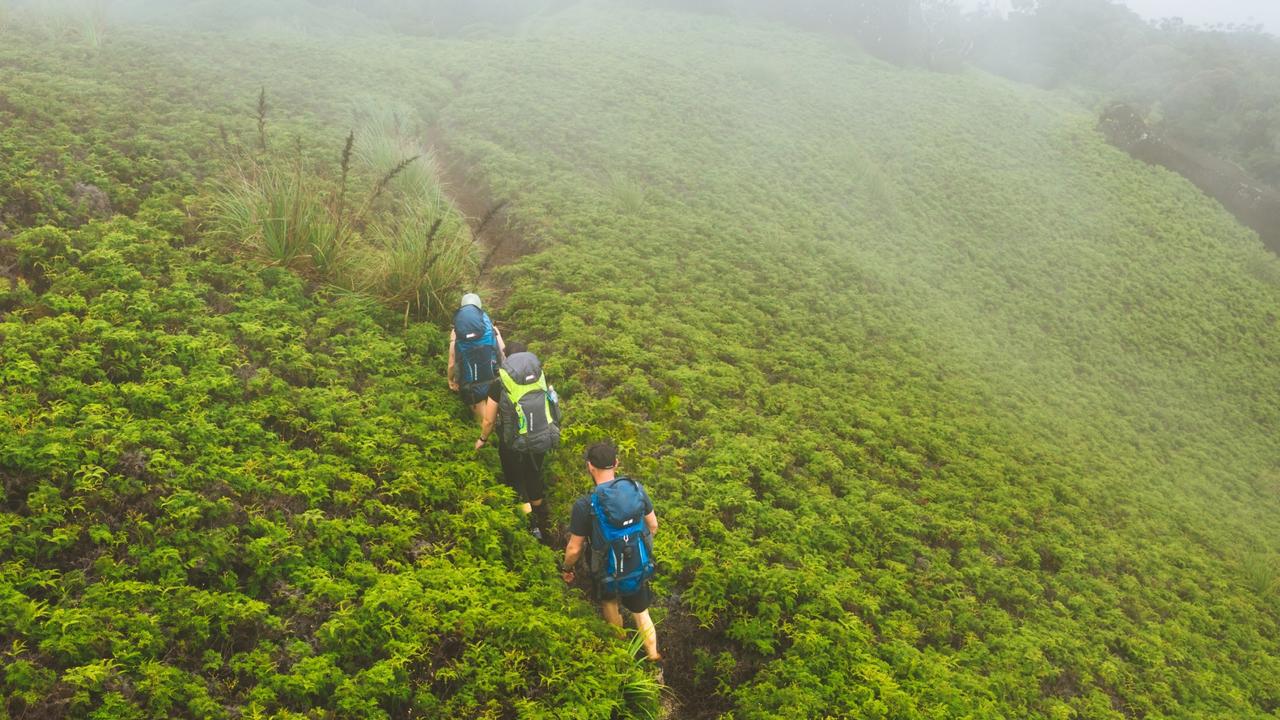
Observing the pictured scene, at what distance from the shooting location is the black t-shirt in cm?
584

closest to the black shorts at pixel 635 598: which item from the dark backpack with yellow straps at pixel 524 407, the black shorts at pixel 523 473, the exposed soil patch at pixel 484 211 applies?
the black shorts at pixel 523 473

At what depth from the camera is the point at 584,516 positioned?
5863 millimetres

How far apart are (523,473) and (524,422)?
0.63 m

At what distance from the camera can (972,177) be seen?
24125 mm

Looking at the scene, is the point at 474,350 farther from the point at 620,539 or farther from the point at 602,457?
the point at 620,539

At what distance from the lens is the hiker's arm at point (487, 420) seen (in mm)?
7164

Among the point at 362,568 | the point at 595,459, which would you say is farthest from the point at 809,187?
the point at 362,568

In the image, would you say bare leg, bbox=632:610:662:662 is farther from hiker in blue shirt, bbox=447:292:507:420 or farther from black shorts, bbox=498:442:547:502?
hiker in blue shirt, bbox=447:292:507:420

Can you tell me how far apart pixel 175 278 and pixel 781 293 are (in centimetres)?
1075

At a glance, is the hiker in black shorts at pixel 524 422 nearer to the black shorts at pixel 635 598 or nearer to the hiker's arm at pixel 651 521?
the black shorts at pixel 635 598

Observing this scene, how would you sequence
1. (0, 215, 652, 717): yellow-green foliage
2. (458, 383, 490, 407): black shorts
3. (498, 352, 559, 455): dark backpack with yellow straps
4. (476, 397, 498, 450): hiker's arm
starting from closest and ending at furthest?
(0, 215, 652, 717): yellow-green foliage < (498, 352, 559, 455): dark backpack with yellow straps < (476, 397, 498, 450): hiker's arm < (458, 383, 490, 407): black shorts

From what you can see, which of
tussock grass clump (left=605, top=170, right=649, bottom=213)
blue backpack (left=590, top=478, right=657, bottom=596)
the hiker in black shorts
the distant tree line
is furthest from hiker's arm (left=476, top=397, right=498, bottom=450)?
the distant tree line

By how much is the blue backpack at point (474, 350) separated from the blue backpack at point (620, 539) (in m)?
2.66

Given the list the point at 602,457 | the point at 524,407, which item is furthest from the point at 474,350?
the point at 602,457
